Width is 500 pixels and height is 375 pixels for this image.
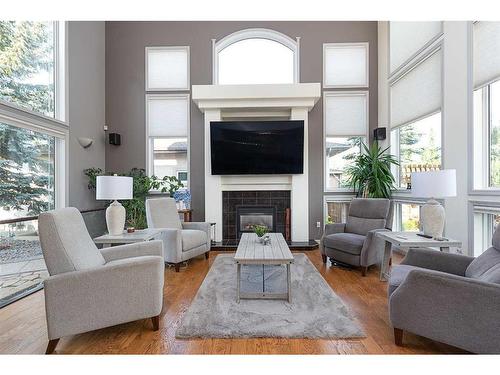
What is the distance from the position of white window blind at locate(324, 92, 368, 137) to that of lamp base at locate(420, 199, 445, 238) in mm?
2832

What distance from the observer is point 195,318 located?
2283mm

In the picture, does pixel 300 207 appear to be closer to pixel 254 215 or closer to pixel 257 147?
pixel 254 215

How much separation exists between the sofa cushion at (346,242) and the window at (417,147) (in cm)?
155

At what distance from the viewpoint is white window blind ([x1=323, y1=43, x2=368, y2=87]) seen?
542 cm

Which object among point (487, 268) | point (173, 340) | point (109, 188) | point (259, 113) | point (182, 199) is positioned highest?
point (259, 113)

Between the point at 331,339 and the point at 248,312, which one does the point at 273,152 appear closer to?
the point at 248,312

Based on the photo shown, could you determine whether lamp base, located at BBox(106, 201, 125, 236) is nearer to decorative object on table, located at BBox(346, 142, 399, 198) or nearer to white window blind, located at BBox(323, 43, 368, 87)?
decorative object on table, located at BBox(346, 142, 399, 198)

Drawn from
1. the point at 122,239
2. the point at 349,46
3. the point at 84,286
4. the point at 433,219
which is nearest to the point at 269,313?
the point at 84,286

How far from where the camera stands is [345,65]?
543cm

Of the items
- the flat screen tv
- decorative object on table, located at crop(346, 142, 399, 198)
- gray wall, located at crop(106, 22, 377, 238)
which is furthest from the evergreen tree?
decorative object on table, located at crop(346, 142, 399, 198)

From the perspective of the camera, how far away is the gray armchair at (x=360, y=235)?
3426mm

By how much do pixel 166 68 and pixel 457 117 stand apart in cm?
491
